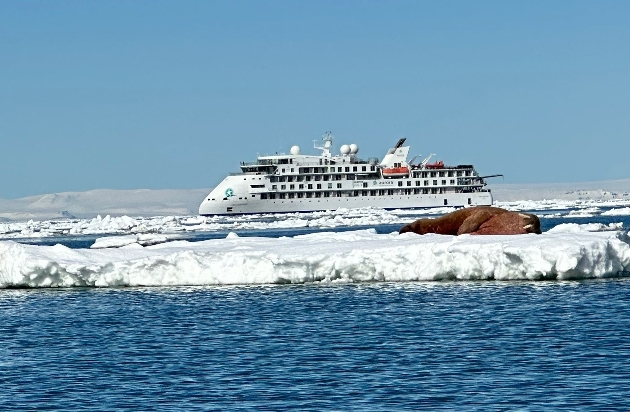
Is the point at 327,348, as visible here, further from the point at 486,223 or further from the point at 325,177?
the point at 325,177

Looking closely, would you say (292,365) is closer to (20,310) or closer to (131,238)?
(20,310)

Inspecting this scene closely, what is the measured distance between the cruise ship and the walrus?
9357cm

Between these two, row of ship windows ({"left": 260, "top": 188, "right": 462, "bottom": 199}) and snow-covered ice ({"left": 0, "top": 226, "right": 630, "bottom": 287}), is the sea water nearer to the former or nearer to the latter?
snow-covered ice ({"left": 0, "top": 226, "right": 630, "bottom": 287})

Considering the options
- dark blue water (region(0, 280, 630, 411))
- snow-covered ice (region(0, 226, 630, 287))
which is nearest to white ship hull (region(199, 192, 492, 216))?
snow-covered ice (region(0, 226, 630, 287))

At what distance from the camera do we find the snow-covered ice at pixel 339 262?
29.3 metres

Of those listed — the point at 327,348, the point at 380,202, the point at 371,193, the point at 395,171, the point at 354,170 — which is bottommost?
the point at 327,348

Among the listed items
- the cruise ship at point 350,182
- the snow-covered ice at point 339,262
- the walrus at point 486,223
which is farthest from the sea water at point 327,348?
the cruise ship at point 350,182

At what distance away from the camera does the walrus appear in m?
35.4

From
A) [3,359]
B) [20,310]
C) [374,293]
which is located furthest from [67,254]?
[3,359]

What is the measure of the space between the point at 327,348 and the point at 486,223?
16836 millimetres

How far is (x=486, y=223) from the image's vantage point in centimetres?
3631

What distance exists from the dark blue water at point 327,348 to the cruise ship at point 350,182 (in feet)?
339

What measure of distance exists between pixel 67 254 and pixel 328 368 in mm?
15790

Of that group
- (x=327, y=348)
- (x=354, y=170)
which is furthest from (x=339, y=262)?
(x=354, y=170)
